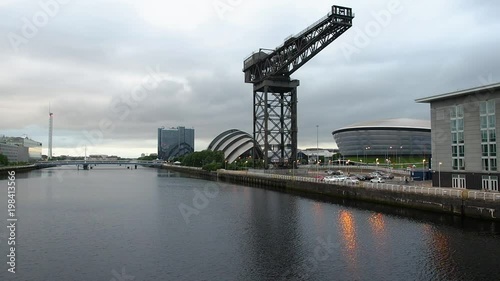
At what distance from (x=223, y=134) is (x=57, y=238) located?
124897 millimetres

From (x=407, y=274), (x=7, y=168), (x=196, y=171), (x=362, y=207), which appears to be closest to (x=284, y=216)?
(x=362, y=207)

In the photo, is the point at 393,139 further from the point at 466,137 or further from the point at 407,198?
the point at 407,198

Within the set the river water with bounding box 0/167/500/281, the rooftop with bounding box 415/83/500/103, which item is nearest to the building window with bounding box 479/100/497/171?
the rooftop with bounding box 415/83/500/103

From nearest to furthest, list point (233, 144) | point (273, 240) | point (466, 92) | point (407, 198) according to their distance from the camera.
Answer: point (273, 240)
point (407, 198)
point (466, 92)
point (233, 144)

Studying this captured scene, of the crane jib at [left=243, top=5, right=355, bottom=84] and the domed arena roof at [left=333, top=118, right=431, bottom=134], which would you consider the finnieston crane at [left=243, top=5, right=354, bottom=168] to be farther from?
the domed arena roof at [left=333, top=118, right=431, bottom=134]

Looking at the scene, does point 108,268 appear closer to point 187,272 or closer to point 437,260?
point 187,272

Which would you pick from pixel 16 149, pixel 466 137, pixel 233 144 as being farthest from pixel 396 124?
pixel 16 149

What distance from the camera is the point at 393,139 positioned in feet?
414

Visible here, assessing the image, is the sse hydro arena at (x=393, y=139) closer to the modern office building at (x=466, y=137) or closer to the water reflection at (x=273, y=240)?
the modern office building at (x=466, y=137)

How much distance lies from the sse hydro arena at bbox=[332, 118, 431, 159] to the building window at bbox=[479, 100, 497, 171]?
93.4m

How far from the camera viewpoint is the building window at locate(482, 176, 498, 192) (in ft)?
106

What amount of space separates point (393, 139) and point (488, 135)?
316 ft

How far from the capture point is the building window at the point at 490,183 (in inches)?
1268

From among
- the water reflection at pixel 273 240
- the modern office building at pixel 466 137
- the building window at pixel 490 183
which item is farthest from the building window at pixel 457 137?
the water reflection at pixel 273 240
